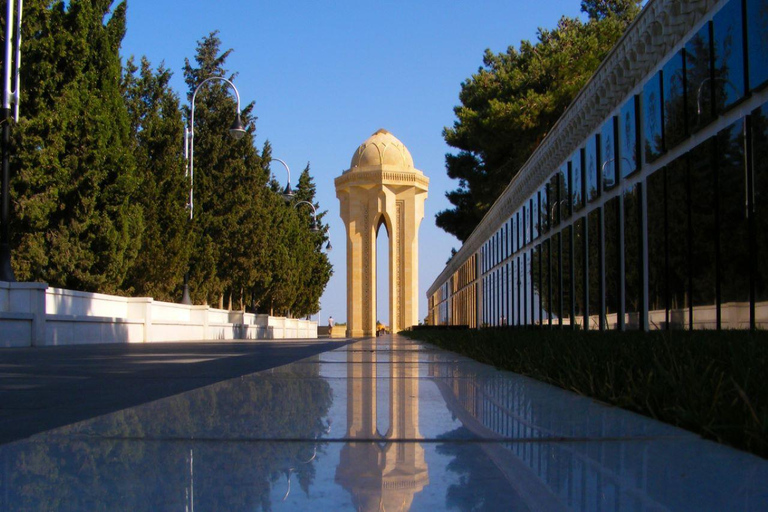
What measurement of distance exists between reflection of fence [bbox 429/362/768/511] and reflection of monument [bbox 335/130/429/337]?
6521cm

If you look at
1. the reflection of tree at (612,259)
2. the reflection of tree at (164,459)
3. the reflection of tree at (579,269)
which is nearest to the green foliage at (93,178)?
the reflection of tree at (579,269)

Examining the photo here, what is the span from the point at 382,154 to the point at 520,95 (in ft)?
121

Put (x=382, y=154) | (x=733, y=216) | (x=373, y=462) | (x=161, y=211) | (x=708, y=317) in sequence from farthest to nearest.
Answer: (x=382, y=154) < (x=161, y=211) < (x=708, y=317) < (x=733, y=216) < (x=373, y=462)

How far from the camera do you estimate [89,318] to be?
687 inches

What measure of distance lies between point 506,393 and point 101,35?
20.7 meters

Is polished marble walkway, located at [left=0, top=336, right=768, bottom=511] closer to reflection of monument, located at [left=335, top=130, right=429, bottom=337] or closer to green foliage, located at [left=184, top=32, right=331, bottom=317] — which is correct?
green foliage, located at [left=184, top=32, right=331, bottom=317]

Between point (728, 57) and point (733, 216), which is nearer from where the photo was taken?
point (733, 216)

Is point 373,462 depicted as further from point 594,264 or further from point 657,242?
point 594,264

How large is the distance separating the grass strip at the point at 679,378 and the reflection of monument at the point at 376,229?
206ft

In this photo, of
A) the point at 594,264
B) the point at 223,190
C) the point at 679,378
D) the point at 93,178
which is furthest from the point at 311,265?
the point at 679,378

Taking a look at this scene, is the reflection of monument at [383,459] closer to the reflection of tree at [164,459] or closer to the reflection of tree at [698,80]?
the reflection of tree at [164,459]

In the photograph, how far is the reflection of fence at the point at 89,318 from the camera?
48.3ft

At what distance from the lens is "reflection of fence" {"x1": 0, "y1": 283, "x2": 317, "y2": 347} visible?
14.7 metres

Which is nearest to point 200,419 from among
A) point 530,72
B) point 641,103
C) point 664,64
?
point 664,64
